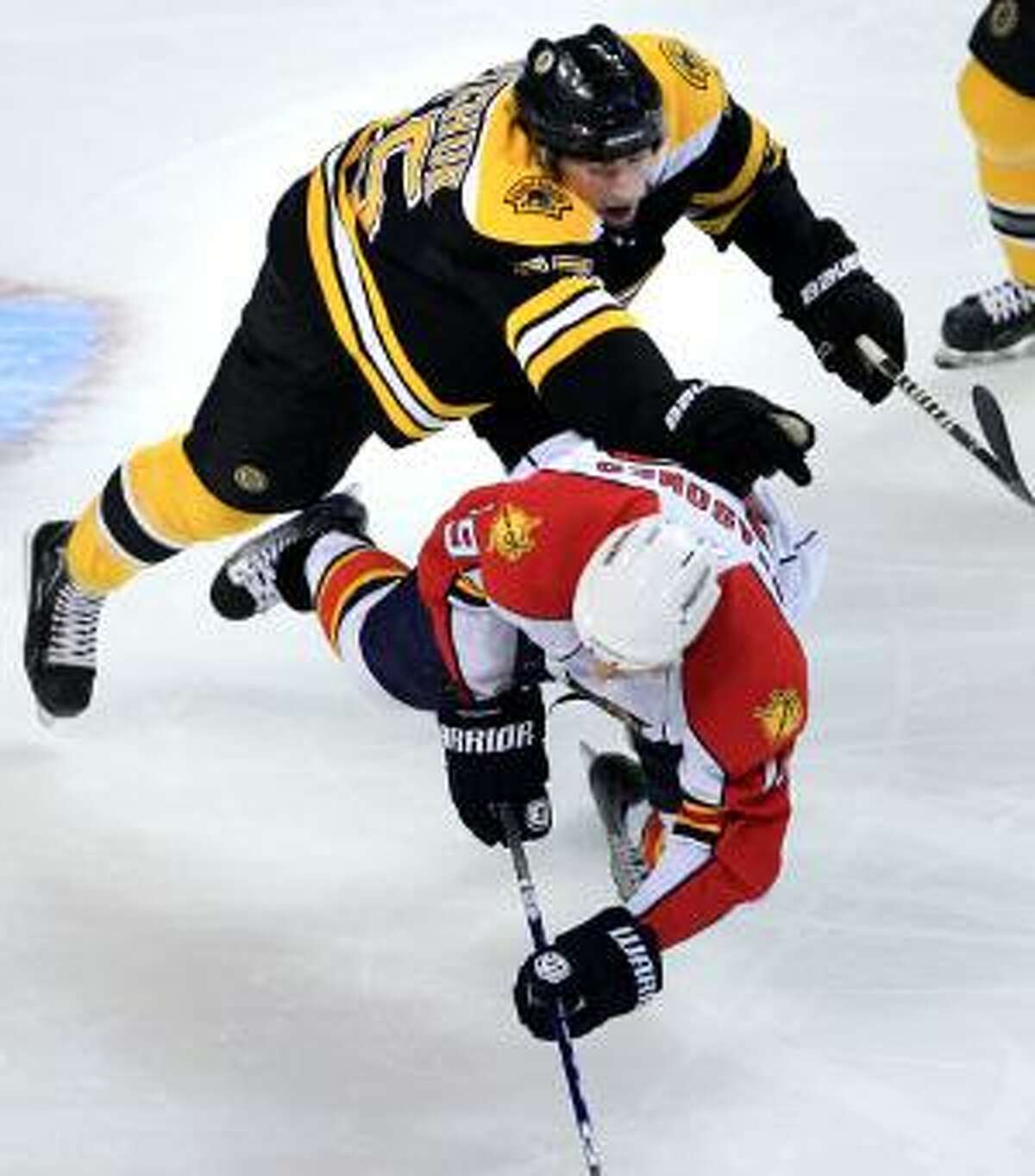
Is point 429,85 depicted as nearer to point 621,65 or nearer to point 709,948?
point 621,65

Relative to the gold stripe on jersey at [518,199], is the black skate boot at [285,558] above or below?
below

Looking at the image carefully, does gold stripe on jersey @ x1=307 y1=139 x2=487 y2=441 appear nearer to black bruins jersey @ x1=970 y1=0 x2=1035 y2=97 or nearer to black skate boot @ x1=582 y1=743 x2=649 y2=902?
black skate boot @ x1=582 y1=743 x2=649 y2=902

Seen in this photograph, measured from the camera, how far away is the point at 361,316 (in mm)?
3611

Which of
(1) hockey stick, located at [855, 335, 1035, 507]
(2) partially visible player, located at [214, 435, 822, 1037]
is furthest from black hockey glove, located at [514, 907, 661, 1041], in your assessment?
(1) hockey stick, located at [855, 335, 1035, 507]

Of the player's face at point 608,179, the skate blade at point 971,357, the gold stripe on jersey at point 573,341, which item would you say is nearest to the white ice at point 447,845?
the skate blade at point 971,357

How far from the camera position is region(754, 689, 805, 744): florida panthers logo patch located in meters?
3.00

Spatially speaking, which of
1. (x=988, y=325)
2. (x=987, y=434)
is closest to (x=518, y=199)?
(x=987, y=434)

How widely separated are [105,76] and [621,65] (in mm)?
2656

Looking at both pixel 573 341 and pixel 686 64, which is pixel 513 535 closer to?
pixel 573 341

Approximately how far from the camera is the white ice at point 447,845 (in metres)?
3.20

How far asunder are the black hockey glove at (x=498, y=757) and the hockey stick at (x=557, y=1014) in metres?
0.02

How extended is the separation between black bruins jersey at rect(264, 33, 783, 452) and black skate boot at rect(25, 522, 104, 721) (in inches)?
21.1

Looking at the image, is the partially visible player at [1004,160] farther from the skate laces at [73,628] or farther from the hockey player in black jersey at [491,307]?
the skate laces at [73,628]

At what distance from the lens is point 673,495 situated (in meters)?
3.11
